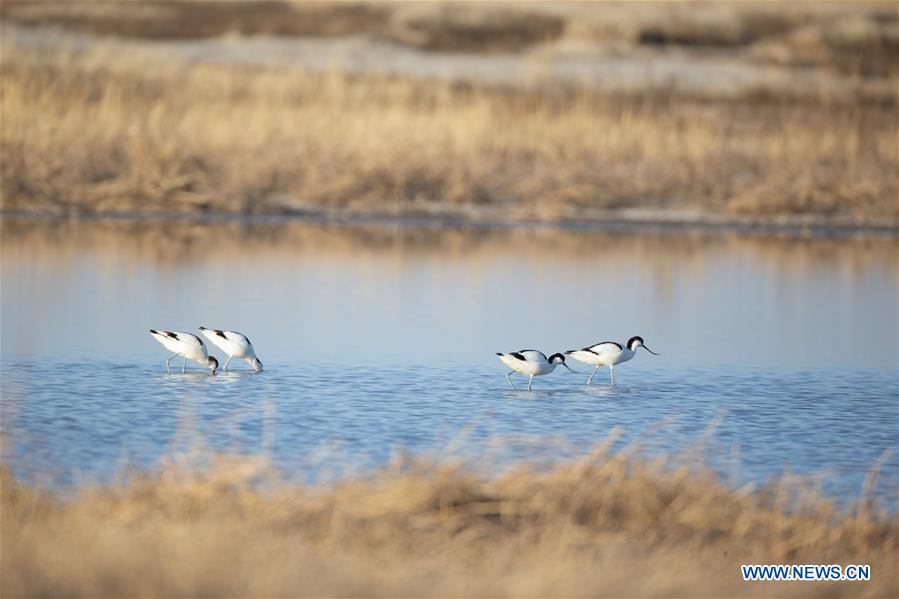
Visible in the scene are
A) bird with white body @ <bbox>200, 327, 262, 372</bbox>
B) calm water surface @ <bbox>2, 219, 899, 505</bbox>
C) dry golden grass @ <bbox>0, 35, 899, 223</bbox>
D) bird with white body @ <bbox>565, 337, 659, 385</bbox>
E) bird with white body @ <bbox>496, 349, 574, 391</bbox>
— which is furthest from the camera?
dry golden grass @ <bbox>0, 35, 899, 223</bbox>

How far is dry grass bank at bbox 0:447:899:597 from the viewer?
4.38 m

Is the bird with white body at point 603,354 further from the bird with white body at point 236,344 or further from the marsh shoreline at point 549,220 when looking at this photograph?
the marsh shoreline at point 549,220

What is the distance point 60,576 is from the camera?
4305mm

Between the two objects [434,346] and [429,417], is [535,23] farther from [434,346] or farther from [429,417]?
[429,417]

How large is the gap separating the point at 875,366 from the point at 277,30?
902 inches

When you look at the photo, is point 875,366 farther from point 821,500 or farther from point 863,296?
point 821,500

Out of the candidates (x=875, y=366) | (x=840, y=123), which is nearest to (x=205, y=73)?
(x=840, y=123)

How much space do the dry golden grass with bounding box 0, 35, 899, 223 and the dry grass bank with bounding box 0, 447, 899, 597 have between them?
38.9ft

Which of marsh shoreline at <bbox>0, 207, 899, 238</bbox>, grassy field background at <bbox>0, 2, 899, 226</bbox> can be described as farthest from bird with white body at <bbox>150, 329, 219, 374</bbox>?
grassy field background at <bbox>0, 2, 899, 226</bbox>

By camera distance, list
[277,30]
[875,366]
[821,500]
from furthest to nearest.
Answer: [277,30], [875,366], [821,500]

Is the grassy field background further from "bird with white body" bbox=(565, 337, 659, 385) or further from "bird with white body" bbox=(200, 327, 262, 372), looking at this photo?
"bird with white body" bbox=(565, 337, 659, 385)

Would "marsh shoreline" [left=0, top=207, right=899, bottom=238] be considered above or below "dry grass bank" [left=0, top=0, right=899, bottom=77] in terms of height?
below

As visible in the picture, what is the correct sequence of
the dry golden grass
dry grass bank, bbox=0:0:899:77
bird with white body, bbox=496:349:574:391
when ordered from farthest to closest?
1. dry grass bank, bbox=0:0:899:77
2. the dry golden grass
3. bird with white body, bbox=496:349:574:391

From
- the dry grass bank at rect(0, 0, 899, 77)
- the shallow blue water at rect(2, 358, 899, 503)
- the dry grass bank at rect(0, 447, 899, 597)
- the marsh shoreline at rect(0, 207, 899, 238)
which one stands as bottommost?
the marsh shoreline at rect(0, 207, 899, 238)
